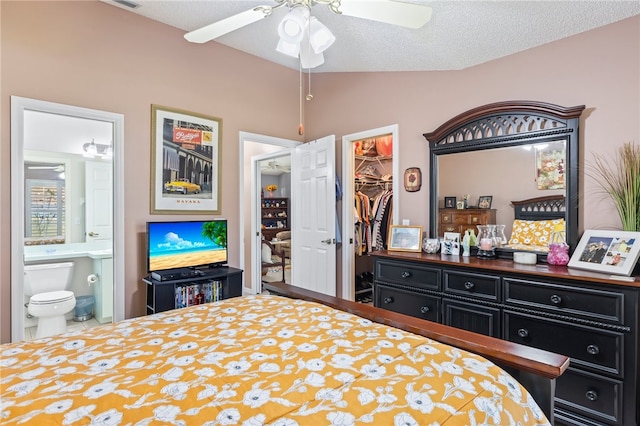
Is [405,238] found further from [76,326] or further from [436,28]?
[76,326]

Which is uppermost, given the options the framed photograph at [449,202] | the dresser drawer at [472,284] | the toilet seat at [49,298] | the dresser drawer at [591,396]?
the framed photograph at [449,202]

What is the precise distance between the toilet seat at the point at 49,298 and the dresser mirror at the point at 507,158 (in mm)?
3607

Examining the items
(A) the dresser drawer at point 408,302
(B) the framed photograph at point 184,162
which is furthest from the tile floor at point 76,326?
(A) the dresser drawer at point 408,302

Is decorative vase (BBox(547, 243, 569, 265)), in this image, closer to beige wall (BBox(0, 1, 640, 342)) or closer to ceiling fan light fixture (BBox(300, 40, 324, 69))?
beige wall (BBox(0, 1, 640, 342))

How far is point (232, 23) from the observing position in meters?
1.99

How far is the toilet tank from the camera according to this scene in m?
3.62

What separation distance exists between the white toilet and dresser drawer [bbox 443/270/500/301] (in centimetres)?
358

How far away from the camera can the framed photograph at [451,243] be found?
285 cm

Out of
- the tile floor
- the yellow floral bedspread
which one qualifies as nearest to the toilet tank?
the tile floor

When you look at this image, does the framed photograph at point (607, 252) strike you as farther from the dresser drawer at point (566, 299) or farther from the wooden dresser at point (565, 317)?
the dresser drawer at point (566, 299)

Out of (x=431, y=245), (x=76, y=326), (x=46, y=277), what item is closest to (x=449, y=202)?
(x=431, y=245)

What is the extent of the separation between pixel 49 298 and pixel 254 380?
3.41 m

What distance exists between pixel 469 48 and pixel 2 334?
411 centimetres

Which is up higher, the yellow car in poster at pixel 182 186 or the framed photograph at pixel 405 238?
the yellow car in poster at pixel 182 186
